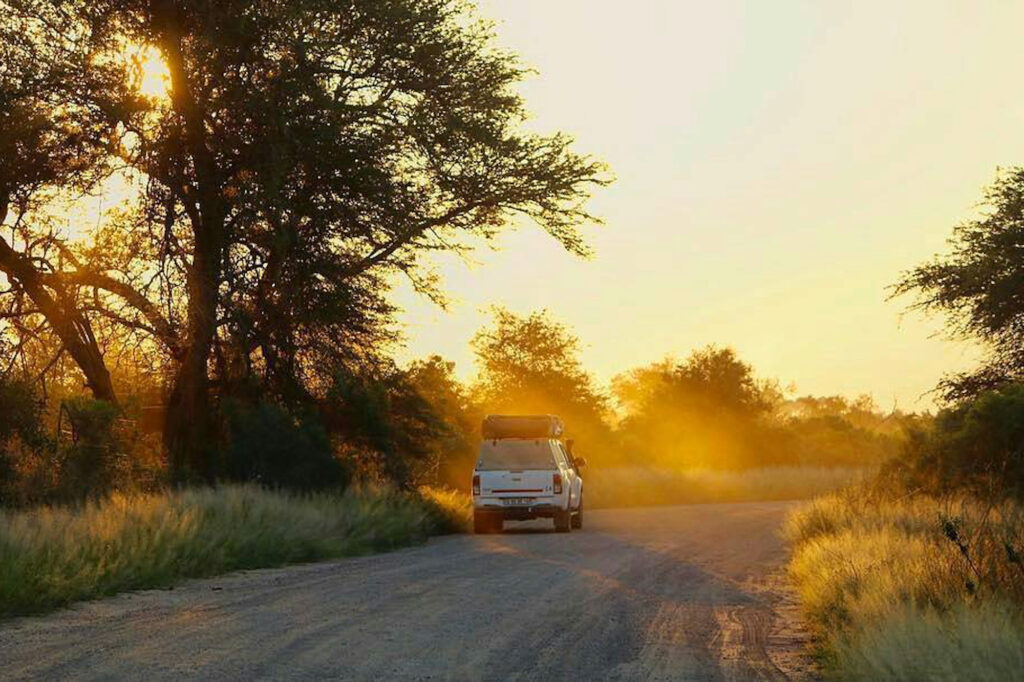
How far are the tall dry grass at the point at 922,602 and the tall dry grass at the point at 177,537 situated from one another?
789 centimetres

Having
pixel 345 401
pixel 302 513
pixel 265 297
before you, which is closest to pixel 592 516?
pixel 345 401

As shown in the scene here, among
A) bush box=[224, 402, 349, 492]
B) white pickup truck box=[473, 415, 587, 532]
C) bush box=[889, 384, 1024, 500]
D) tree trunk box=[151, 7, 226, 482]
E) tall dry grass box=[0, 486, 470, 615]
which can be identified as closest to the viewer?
tall dry grass box=[0, 486, 470, 615]

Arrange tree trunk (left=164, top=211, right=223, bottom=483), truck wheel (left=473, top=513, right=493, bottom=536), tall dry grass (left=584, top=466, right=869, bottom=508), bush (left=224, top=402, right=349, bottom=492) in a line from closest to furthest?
tree trunk (left=164, top=211, right=223, bottom=483)
bush (left=224, top=402, right=349, bottom=492)
truck wheel (left=473, top=513, right=493, bottom=536)
tall dry grass (left=584, top=466, right=869, bottom=508)

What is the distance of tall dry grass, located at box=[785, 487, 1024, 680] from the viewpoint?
7824 mm

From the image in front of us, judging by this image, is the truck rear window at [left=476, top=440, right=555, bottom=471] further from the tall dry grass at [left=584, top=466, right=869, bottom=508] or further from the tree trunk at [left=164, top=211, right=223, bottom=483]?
the tall dry grass at [left=584, top=466, right=869, bottom=508]

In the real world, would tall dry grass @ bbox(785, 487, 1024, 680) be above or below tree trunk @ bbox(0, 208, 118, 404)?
below

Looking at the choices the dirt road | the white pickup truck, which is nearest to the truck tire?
the white pickup truck

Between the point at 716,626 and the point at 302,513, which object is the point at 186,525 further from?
the point at 716,626

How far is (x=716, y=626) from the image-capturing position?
12.5m

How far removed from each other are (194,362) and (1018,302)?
1874 cm

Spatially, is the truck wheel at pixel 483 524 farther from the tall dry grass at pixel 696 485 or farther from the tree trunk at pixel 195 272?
the tall dry grass at pixel 696 485

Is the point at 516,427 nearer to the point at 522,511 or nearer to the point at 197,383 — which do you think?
the point at 522,511

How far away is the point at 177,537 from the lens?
17.5 meters

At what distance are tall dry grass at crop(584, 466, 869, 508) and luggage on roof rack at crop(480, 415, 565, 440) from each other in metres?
15.5
